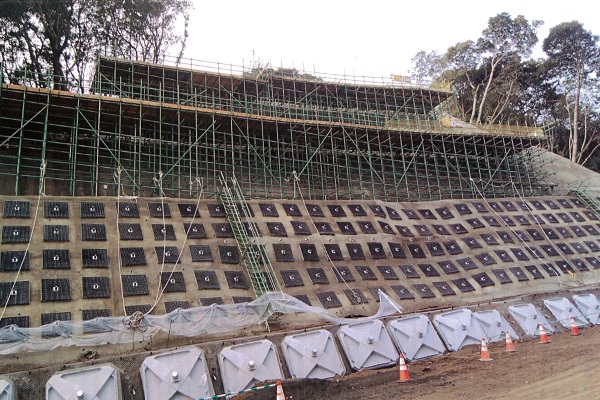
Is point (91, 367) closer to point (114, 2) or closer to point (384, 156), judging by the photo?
point (384, 156)

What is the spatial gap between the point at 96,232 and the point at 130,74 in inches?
517

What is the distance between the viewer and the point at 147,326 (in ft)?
43.7

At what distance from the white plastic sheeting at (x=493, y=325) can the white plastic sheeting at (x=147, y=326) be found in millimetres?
4224

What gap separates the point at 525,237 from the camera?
28469 mm

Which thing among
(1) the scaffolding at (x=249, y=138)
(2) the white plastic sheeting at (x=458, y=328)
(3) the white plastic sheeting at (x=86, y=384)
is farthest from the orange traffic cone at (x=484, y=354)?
(1) the scaffolding at (x=249, y=138)

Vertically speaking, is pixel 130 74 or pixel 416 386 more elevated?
pixel 130 74

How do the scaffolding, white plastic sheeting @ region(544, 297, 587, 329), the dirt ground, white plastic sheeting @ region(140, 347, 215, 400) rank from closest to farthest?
the dirt ground
white plastic sheeting @ region(140, 347, 215, 400)
white plastic sheeting @ region(544, 297, 587, 329)
the scaffolding

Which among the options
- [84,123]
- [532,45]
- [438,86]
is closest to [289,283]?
[84,123]

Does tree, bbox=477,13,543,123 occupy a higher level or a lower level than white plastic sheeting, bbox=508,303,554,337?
higher

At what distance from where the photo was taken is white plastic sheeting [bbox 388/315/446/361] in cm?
1523

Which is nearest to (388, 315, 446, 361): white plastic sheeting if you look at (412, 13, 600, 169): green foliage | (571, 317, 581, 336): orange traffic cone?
(571, 317, 581, 336): orange traffic cone

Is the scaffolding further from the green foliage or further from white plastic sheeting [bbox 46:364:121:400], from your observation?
the green foliage

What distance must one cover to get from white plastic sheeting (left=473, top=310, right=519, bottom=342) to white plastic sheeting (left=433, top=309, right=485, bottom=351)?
289 millimetres

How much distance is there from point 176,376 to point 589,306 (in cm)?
1867
